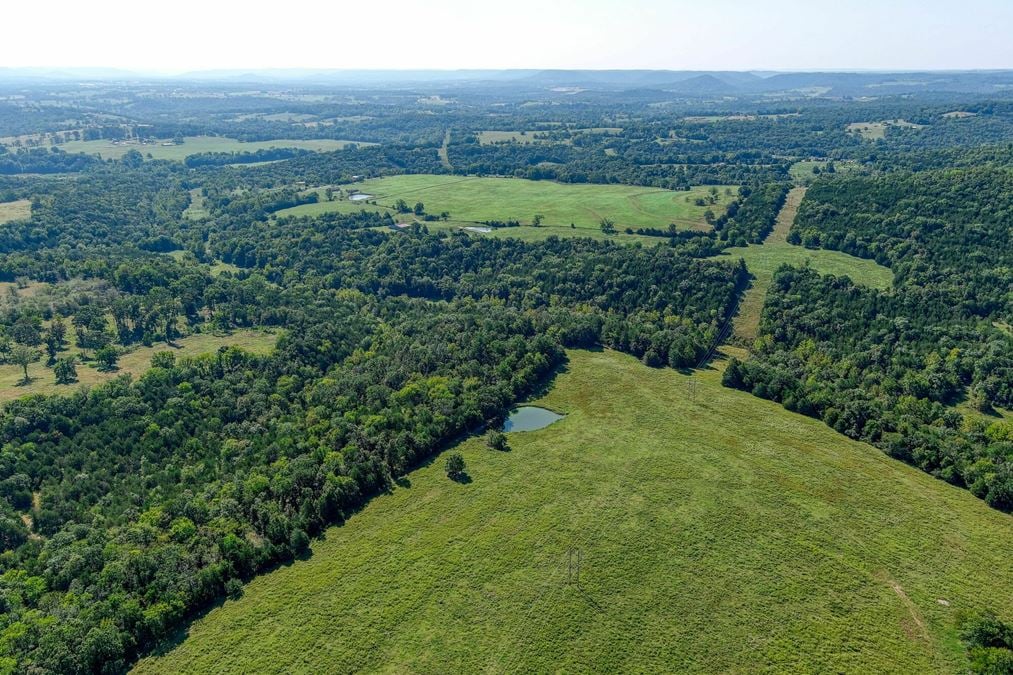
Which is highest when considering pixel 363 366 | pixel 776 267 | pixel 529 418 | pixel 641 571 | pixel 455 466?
pixel 776 267

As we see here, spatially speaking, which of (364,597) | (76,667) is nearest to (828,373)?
(364,597)

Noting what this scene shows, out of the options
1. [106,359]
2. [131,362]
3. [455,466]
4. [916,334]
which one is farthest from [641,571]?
[106,359]

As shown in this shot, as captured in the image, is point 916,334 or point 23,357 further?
point 23,357

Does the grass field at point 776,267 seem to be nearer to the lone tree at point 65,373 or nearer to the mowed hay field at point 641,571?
the mowed hay field at point 641,571

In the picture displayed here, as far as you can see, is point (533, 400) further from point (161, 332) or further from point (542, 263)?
point (161, 332)

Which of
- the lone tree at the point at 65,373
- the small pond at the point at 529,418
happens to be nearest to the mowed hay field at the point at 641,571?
the small pond at the point at 529,418

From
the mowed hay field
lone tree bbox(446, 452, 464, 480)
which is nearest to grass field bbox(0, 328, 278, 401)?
lone tree bbox(446, 452, 464, 480)

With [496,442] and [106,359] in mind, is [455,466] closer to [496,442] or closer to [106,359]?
[496,442]

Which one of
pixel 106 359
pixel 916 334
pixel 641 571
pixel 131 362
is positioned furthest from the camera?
pixel 131 362
